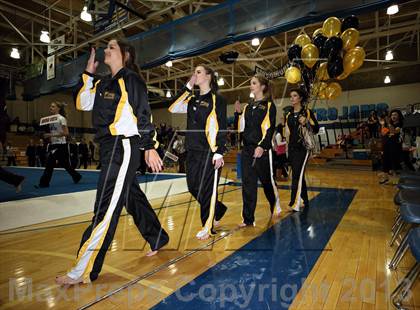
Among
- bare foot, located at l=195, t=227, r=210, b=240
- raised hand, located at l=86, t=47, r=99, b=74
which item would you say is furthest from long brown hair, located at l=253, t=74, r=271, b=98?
raised hand, located at l=86, t=47, r=99, b=74

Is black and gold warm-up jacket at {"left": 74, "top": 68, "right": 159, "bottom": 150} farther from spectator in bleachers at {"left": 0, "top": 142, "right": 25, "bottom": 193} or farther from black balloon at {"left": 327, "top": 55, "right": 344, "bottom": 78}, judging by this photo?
black balloon at {"left": 327, "top": 55, "right": 344, "bottom": 78}

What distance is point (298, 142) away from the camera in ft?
10.2

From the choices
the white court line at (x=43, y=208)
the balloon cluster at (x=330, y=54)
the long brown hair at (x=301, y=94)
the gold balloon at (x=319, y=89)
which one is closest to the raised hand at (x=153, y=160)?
the white court line at (x=43, y=208)

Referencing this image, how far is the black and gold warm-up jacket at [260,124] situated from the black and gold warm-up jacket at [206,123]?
475 mm

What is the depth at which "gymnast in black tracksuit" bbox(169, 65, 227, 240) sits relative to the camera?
2135 millimetres

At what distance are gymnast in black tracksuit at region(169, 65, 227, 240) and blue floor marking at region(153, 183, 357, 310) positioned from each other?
47 centimetres

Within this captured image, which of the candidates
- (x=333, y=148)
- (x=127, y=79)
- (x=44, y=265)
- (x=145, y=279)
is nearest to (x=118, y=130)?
(x=127, y=79)

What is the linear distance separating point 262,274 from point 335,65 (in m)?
3.67

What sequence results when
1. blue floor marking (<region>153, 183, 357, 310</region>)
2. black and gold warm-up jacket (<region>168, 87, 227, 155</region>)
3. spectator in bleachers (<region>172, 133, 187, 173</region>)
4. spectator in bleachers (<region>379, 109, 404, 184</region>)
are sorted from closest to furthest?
blue floor marking (<region>153, 183, 357, 310</region>) < black and gold warm-up jacket (<region>168, 87, 227, 155</region>) < spectator in bleachers (<region>379, 109, 404, 184</region>) < spectator in bleachers (<region>172, 133, 187, 173</region>)

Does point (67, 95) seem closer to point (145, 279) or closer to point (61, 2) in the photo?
point (61, 2)

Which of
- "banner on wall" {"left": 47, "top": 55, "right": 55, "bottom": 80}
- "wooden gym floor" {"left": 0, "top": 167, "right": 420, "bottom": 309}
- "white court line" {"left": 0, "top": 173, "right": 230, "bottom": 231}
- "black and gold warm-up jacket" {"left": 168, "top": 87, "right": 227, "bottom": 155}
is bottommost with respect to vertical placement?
"wooden gym floor" {"left": 0, "top": 167, "right": 420, "bottom": 309}

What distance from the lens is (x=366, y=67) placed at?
1169 cm

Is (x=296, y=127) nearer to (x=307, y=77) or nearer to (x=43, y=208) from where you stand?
(x=307, y=77)

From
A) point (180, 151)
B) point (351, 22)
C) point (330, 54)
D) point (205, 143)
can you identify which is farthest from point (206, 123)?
point (180, 151)
